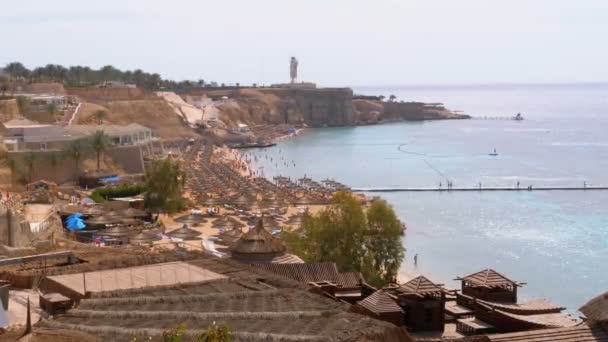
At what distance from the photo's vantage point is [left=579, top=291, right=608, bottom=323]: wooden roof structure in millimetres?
16031

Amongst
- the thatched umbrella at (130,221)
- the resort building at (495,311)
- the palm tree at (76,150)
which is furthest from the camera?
the palm tree at (76,150)

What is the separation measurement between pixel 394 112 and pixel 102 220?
489ft

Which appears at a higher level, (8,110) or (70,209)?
(8,110)

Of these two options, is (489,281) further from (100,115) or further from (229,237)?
(100,115)

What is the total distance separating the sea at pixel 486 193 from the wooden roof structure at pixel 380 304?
50.8ft

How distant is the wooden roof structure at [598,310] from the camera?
16.0 metres

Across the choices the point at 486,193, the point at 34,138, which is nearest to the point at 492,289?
the point at 34,138

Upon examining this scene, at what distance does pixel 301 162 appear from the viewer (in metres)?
98.9

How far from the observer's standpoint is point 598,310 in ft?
54.0

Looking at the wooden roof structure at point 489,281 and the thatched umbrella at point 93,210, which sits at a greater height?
the wooden roof structure at point 489,281

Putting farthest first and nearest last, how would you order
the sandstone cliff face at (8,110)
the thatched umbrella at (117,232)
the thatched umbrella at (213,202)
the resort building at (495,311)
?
1. the sandstone cliff face at (8,110)
2. the thatched umbrella at (213,202)
3. the thatched umbrella at (117,232)
4. the resort building at (495,311)

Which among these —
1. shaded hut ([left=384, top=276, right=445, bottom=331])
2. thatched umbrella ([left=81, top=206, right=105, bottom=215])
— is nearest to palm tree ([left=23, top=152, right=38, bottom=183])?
thatched umbrella ([left=81, top=206, right=105, bottom=215])

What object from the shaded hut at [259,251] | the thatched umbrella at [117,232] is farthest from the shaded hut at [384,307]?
the thatched umbrella at [117,232]

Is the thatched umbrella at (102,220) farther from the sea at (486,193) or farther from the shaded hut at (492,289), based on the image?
the shaded hut at (492,289)
